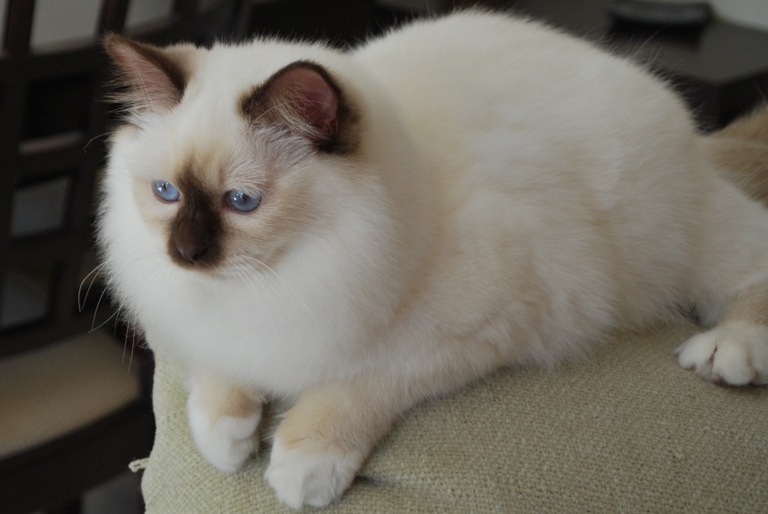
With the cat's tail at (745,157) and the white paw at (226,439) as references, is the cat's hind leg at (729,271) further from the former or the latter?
the white paw at (226,439)

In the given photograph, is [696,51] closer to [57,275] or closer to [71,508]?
[57,275]

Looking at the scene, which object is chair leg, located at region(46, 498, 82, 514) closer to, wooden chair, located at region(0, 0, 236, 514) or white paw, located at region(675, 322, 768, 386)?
wooden chair, located at region(0, 0, 236, 514)

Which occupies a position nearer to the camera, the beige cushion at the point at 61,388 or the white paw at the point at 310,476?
the white paw at the point at 310,476

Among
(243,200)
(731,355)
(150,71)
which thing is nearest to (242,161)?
(243,200)

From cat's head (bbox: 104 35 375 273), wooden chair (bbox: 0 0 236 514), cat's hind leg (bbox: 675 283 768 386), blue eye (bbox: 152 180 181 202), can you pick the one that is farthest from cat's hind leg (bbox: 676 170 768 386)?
wooden chair (bbox: 0 0 236 514)

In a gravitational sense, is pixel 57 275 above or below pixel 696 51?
below

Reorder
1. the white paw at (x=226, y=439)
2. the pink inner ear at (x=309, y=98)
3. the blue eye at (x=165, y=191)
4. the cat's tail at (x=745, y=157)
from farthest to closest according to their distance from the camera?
1. the cat's tail at (x=745, y=157)
2. the white paw at (x=226, y=439)
3. the blue eye at (x=165, y=191)
4. the pink inner ear at (x=309, y=98)

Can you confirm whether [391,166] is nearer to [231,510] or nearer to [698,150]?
[231,510]

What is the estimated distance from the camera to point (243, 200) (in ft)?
2.80

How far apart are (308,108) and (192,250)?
21 cm

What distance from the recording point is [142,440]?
5.16ft

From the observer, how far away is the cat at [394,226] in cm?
85

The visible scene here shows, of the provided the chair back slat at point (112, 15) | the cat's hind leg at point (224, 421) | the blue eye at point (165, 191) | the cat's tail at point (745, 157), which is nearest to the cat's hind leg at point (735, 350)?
the cat's tail at point (745, 157)

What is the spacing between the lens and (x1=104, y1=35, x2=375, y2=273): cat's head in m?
0.84
